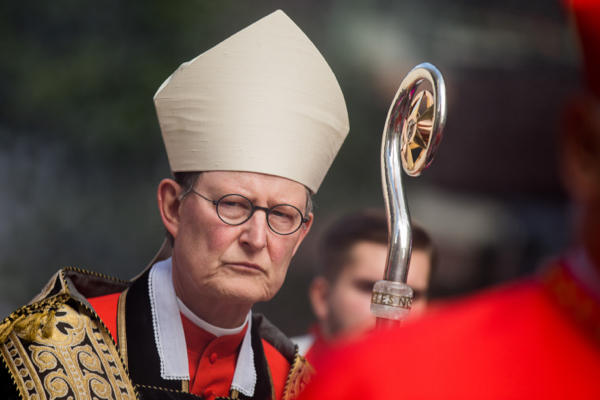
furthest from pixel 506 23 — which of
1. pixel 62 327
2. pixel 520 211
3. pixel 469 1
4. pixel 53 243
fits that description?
pixel 62 327

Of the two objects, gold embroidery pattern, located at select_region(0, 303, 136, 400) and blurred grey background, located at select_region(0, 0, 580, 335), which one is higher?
blurred grey background, located at select_region(0, 0, 580, 335)

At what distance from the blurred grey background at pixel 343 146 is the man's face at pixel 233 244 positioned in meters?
3.08

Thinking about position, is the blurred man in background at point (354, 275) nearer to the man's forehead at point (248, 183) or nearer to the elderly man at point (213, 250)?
the elderly man at point (213, 250)

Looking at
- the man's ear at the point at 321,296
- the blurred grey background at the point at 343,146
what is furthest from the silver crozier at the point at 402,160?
the blurred grey background at the point at 343,146

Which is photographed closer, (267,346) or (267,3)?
(267,346)

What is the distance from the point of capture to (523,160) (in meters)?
8.91

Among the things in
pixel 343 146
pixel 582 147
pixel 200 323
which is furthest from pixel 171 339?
pixel 343 146

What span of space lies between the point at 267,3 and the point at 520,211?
4.30m

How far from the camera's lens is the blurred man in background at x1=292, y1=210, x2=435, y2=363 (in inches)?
113

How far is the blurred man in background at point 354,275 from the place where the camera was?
2877 mm

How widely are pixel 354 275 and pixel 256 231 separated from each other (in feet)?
3.28

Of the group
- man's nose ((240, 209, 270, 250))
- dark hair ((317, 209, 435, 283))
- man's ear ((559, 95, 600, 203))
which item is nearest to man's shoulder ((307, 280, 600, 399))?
man's ear ((559, 95, 600, 203))

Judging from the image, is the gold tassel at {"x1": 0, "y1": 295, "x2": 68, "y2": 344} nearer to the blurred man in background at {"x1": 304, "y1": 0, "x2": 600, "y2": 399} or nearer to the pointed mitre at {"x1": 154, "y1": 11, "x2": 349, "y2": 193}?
the pointed mitre at {"x1": 154, "y1": 11, "x2": 349, "y2": 193}

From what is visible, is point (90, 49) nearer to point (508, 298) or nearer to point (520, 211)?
point (520, 211)
